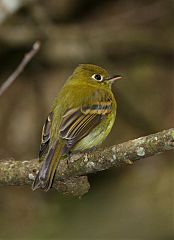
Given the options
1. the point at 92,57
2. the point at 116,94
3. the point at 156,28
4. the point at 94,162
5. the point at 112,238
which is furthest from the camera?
the point at 156,28

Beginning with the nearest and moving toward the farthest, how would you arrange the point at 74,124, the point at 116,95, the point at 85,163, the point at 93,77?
the point at 85,163
the point at 74,124
the point at 93,77
the point at 116,95

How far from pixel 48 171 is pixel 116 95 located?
5613mm

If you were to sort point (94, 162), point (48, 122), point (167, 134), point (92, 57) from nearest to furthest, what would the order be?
point (167, 134)
point (94, 162)
point (48, 122)
point (92, 57)

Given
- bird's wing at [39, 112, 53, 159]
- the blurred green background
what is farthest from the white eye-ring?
the blurred green background

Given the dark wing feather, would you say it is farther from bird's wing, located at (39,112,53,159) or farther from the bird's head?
the bird's head

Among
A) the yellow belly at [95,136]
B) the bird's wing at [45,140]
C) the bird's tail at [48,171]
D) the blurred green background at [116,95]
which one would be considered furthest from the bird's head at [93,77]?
the blurred green background at [116,95]

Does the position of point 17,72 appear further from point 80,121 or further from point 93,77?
point 93,77

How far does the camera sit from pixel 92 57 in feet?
33.5

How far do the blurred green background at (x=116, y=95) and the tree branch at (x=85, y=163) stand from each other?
10.2ft

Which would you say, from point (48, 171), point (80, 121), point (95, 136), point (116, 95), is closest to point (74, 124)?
point (80, 121)

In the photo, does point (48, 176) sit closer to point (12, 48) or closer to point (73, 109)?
point (73, 109)

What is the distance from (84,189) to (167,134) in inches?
51.2

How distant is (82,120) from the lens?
5.99m

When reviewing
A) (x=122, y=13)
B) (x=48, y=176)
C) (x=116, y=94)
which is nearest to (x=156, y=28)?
(x=122, y=13)
